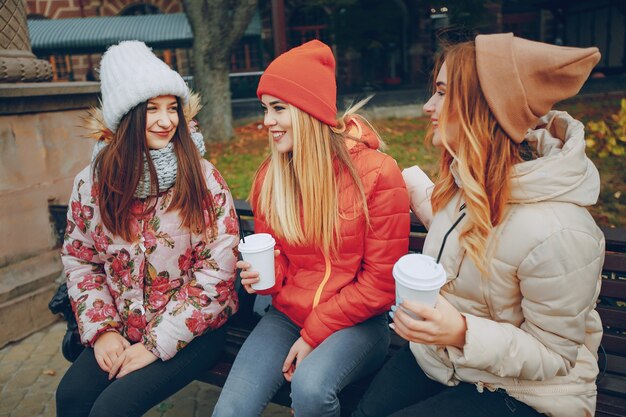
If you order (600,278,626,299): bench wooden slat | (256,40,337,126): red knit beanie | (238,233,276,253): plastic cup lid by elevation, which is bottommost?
(600,278,626,299): bench wooden slat

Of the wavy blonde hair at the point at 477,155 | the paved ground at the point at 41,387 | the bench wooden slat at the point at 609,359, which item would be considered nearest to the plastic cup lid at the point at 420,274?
the wavy blonde hair at the point at 477,155

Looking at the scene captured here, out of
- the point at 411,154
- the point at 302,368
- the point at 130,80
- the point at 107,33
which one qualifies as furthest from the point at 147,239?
the point at 107,33

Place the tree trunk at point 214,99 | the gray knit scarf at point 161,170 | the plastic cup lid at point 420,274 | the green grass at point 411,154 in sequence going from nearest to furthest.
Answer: the plastic cup lid at point 420,274, the gray knit scarf at point 161,170, the green grass at point 411,154, the tree trunk at point 214,99

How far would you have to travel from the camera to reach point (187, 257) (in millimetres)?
2502

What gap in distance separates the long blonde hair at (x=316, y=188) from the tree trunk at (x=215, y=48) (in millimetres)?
6806

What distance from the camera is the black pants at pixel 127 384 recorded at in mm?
2166

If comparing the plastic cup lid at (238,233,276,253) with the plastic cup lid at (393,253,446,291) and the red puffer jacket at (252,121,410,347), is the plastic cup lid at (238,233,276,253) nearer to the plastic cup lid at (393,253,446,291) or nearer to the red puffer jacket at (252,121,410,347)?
the red puffer jacket at (252,121,410,347)

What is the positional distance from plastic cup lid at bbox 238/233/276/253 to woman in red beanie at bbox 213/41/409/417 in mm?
107

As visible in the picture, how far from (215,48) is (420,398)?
8.43 metres

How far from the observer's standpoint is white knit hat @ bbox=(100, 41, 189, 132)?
2.33m

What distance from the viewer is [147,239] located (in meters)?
2.44

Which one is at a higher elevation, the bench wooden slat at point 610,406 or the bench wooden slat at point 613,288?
the bench wooden slat at point 613,288

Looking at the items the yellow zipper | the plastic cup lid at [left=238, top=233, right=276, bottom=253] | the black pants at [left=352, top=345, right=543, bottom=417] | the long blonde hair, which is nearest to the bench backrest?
the black pants at [left=352, top=345, right=543, bottom=417]

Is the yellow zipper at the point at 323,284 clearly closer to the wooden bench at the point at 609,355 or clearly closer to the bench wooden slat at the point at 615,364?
the wooden bench at the point at 609,355
